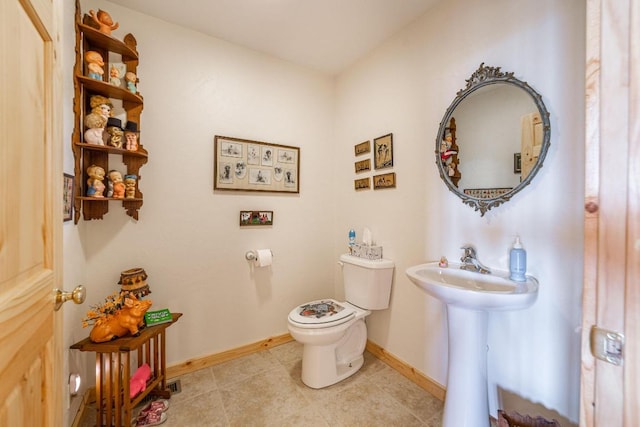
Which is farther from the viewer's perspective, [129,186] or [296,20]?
[296,20]

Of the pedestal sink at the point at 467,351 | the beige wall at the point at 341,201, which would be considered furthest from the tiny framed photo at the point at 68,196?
the pedestal sink at the point at 467,351

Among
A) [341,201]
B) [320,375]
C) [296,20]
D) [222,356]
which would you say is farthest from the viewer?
[341,201]

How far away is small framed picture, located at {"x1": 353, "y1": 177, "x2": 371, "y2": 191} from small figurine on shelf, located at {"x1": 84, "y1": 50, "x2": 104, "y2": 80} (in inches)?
A: 74.9

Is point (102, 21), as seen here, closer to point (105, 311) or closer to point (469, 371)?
point (105, 311)

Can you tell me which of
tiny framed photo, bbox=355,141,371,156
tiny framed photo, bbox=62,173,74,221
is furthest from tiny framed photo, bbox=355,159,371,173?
tiny framed photo, bbox=62,173,74,221

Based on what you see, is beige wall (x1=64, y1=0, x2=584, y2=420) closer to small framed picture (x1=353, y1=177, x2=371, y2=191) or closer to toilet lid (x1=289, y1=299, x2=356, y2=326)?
small framed picture (x1=353, y1=177, x2=371, y2=191)

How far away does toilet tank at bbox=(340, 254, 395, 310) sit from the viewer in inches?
77.3

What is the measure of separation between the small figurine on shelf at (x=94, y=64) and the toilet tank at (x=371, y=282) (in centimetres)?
204

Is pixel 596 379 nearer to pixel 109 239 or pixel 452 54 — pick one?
pixel 452 54

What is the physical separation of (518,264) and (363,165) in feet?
4.45

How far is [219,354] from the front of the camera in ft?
6.77

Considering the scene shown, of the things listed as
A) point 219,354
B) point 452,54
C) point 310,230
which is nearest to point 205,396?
point 219,354

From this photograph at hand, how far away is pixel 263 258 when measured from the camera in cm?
213

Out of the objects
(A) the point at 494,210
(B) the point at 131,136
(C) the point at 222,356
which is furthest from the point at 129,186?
(A) the point at 494,210
